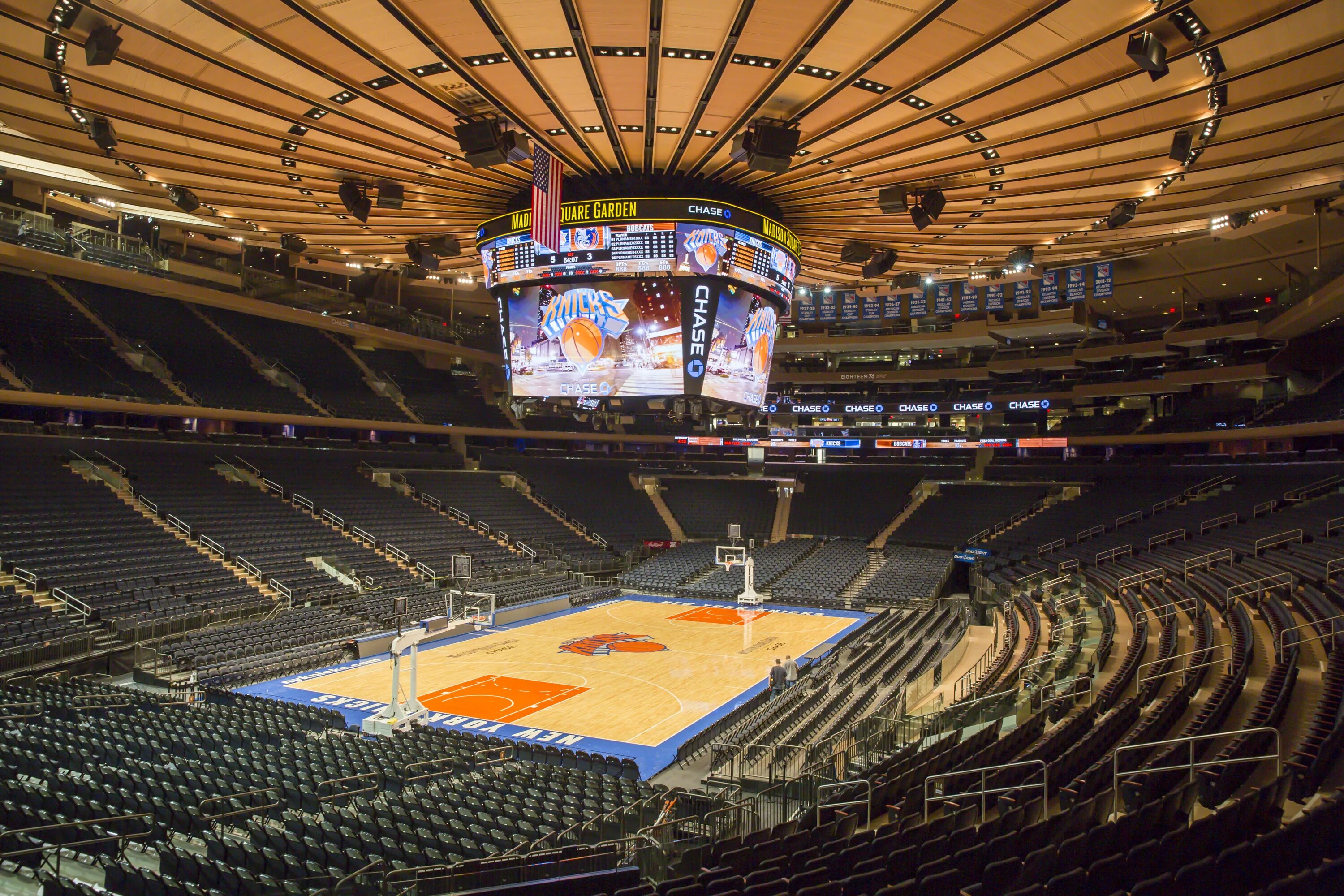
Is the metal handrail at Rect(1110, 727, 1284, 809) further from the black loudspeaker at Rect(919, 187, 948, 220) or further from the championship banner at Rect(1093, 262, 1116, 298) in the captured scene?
the championship banner at Rect(1093, 262, 1116, 298)

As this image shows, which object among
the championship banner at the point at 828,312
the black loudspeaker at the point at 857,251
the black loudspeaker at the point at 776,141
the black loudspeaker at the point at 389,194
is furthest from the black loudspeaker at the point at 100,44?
the championship banner at the point at 828,312

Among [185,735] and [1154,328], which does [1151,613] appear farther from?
[1154,328]

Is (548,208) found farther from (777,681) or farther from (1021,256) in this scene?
(1021,256)

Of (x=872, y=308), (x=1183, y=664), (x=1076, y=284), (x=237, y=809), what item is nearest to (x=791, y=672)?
→ (x=1183, y=664)

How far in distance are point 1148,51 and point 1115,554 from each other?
965 inches

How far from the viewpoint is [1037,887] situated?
16.6 feet

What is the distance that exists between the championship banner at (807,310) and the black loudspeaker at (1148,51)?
20.7 meters

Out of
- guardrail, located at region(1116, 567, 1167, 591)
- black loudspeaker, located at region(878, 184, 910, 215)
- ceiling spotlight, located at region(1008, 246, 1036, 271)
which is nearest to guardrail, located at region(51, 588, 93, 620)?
black loudspeaker, located at region(878, 184, 910, 215)

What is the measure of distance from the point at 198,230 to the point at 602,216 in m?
12.3

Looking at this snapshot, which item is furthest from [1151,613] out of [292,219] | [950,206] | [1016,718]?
[292,219]

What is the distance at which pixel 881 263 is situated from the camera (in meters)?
18.9

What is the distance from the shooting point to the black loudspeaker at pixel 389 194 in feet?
48.9

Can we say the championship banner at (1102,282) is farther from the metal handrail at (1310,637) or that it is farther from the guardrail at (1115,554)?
the metal handrail at (1310,637)

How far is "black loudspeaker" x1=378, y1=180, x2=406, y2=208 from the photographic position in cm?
1490
